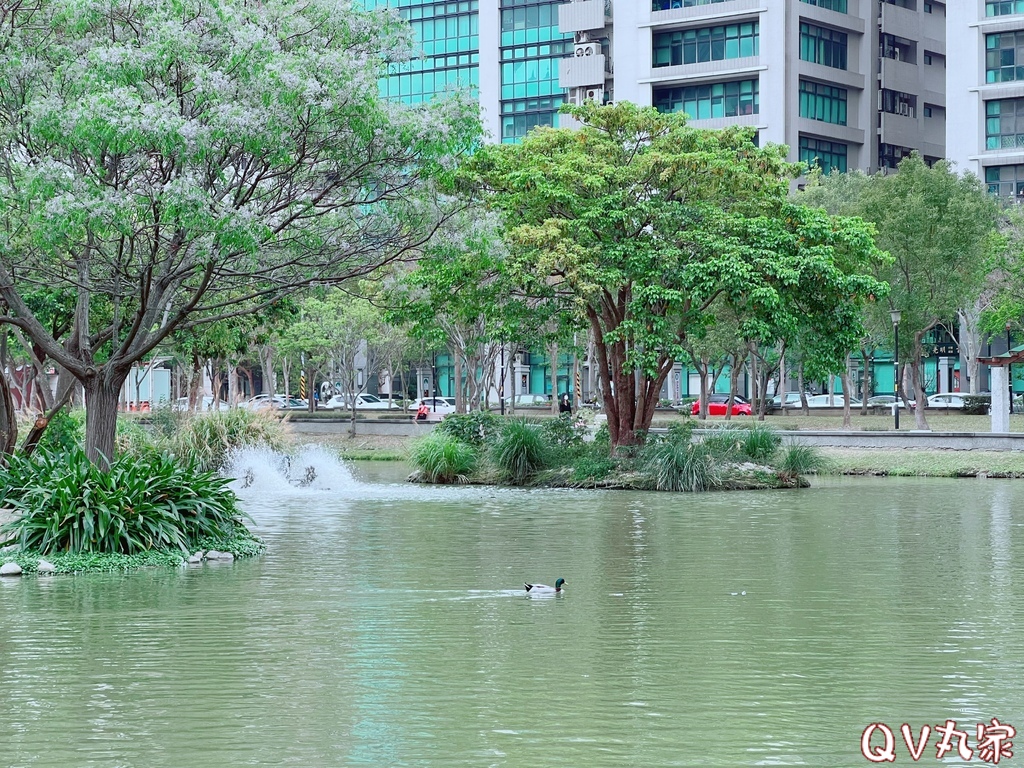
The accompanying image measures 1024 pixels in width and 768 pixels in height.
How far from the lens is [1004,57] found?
70188mm

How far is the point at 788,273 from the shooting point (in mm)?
30828

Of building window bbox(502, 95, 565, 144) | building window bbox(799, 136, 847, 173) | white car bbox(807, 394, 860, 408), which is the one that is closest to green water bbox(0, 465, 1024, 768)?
white car bbox(807, 394, 860, 408)

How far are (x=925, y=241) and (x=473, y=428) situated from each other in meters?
18.5

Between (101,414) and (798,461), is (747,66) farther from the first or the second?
(101,414)

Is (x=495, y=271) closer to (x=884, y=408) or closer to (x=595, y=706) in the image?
(x=595, y=706)

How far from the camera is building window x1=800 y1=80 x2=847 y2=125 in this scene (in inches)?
2997

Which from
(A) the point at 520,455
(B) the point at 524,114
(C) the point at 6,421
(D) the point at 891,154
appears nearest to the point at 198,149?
(C) the point at 6,421

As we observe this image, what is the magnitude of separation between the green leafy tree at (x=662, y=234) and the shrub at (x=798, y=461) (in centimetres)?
306

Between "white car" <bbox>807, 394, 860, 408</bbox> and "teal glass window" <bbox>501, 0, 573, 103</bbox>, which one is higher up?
"teal glass window" <bbox>501, 0, 573, 103</bbox>

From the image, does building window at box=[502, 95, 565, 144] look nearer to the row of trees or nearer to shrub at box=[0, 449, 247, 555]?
the row of trees

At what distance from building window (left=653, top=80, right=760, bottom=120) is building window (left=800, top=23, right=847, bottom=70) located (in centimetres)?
365

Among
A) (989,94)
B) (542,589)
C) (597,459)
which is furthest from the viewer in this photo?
(989,94)

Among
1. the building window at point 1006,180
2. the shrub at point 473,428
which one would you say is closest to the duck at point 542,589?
the shrub at point 473,428

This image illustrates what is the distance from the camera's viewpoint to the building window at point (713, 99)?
75.4 metres
